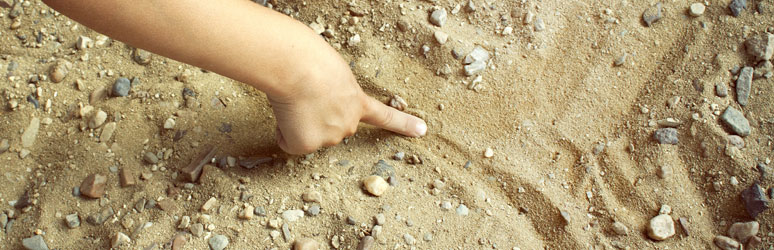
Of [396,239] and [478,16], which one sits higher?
[478,16]

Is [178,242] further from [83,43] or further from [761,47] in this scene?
[761,47]

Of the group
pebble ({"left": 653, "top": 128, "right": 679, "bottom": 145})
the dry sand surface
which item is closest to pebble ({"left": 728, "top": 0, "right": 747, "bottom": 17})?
the dry sand surface

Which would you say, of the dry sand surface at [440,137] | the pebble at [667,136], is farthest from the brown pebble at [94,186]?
the pebble at [667,136]

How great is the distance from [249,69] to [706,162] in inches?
50.5

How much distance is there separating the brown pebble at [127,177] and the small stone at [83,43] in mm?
474

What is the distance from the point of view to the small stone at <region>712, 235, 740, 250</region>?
59.6 inches

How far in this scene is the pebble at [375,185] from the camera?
1.57 metres

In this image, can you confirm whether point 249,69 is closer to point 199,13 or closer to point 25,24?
point 199,13

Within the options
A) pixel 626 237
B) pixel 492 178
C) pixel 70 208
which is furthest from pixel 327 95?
pixel 626 237

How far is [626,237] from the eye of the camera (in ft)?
5.12

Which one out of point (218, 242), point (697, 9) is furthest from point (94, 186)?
point (697, 9)

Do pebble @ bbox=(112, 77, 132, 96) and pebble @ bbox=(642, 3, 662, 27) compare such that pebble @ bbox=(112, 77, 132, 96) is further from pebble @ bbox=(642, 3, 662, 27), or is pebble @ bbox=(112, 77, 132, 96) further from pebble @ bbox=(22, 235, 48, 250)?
pebble @ bbox=(642, 3, 662, 27)

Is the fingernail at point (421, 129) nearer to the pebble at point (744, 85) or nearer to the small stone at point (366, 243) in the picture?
the small stone at point (366, 243)

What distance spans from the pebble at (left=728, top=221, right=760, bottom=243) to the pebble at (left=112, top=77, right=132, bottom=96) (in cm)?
179
